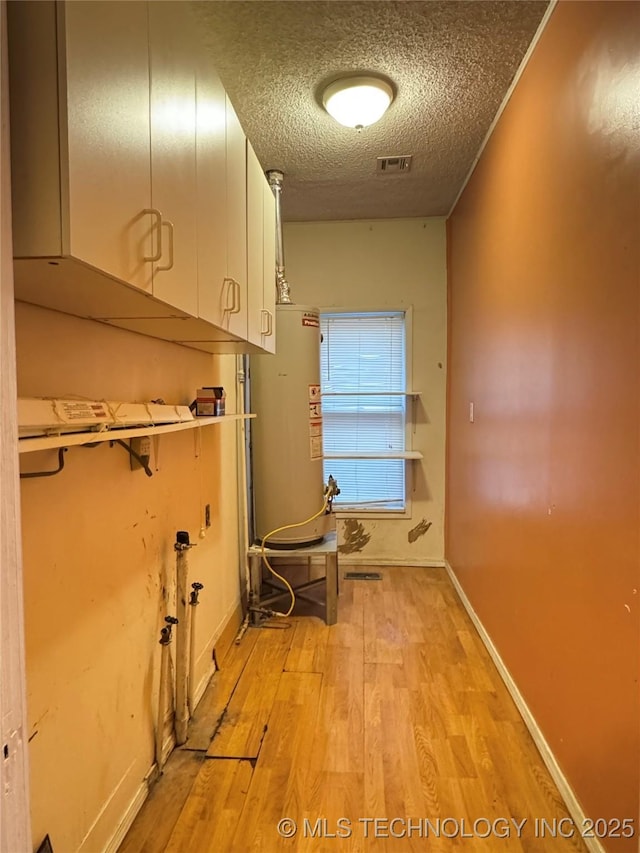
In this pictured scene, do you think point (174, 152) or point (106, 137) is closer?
point (106, 137)

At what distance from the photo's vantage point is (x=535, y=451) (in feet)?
5.93

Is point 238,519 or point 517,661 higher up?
point 238,519

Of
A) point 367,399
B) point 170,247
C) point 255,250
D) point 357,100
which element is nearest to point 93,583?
point 170,247

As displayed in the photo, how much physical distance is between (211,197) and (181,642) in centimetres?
151

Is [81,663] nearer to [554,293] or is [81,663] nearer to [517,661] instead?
[517,661]

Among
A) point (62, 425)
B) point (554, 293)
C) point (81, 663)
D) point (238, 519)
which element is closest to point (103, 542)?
point (81, 663)

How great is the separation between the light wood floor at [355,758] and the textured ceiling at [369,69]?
2.62 m

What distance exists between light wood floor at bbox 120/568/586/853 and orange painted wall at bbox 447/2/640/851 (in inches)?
7.9

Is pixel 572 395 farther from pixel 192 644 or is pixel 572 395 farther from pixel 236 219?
pixel 192 644

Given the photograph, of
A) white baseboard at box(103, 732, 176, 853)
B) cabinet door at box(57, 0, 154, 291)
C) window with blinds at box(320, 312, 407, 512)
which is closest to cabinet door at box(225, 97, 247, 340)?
cabinet door at box(57, 0, 154, 291)

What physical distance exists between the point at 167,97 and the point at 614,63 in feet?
3.70

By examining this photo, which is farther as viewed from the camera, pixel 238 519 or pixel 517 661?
pixel 238 519

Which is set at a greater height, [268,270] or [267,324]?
[268,270]

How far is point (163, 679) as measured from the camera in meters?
1.70
